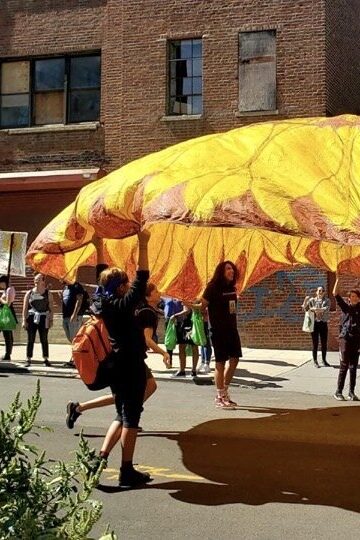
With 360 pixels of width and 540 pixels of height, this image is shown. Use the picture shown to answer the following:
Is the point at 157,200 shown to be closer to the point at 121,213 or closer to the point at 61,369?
the point at 121,213

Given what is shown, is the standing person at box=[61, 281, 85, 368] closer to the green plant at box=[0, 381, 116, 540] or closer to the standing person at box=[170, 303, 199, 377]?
the standing person at box=[170, 303, 199, 377]

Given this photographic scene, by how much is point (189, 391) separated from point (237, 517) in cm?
638

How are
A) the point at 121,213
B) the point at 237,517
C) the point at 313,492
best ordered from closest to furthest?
the point at 237,517 < the point at 313,492 < the point at 121,213

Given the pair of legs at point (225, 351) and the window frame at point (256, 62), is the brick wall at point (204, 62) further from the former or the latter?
the pair of legs at point (225, 351)

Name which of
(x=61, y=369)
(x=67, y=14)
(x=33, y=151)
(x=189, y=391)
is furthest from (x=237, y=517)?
(x=67, y=14)

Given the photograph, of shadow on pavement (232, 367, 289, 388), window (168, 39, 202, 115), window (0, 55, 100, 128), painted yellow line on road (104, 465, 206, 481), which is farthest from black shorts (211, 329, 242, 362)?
window (0, 55, 100, 128)

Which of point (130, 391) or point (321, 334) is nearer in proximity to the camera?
point (130, 391)

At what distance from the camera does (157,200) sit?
6.17m

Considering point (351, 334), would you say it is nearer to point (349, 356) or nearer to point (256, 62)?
point (349, 356)

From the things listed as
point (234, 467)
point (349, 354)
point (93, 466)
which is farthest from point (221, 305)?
point (93, 466)

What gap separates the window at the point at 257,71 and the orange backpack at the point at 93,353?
41.7ft

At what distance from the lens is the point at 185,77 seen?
62.5ft

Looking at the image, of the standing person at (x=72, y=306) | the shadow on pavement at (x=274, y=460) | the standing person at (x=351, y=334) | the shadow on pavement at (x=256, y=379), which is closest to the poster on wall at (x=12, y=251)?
the standing person at (x=72, y=306)

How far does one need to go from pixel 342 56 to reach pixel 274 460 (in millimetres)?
14782
